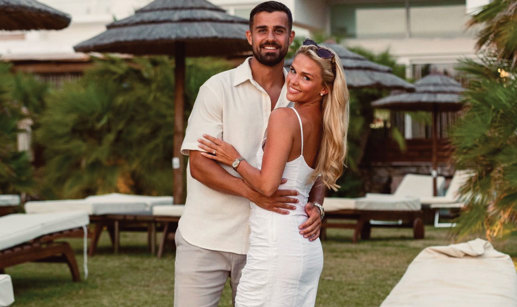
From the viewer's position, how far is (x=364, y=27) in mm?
20000

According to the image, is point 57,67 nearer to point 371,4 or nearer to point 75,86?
point 75,86

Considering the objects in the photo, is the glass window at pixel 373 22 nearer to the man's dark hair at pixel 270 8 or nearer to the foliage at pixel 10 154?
the foliage at pixel 10 154

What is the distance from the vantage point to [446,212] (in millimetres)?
14789

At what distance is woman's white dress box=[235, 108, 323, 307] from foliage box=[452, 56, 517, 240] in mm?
4149

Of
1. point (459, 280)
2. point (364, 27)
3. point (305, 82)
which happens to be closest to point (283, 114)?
point (305, 82)

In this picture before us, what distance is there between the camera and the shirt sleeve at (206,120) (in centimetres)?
326

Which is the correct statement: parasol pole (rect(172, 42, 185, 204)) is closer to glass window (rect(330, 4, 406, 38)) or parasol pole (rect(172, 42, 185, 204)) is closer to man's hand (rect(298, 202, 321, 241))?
man's hand (rect(298, 202, 321, 241))

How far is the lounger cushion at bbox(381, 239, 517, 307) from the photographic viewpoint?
4.19 m

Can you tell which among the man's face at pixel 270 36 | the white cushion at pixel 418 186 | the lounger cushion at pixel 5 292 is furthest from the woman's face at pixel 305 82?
the white cushion at pixel 418 186

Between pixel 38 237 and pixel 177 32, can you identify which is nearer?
pixel 38 237

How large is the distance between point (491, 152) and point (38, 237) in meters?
3.59

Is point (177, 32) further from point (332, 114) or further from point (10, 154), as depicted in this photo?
point (332, 114)

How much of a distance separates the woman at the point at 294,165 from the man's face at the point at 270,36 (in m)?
0.13

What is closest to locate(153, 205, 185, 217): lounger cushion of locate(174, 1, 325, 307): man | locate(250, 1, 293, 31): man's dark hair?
locate(174, 1, 325, 307): man
